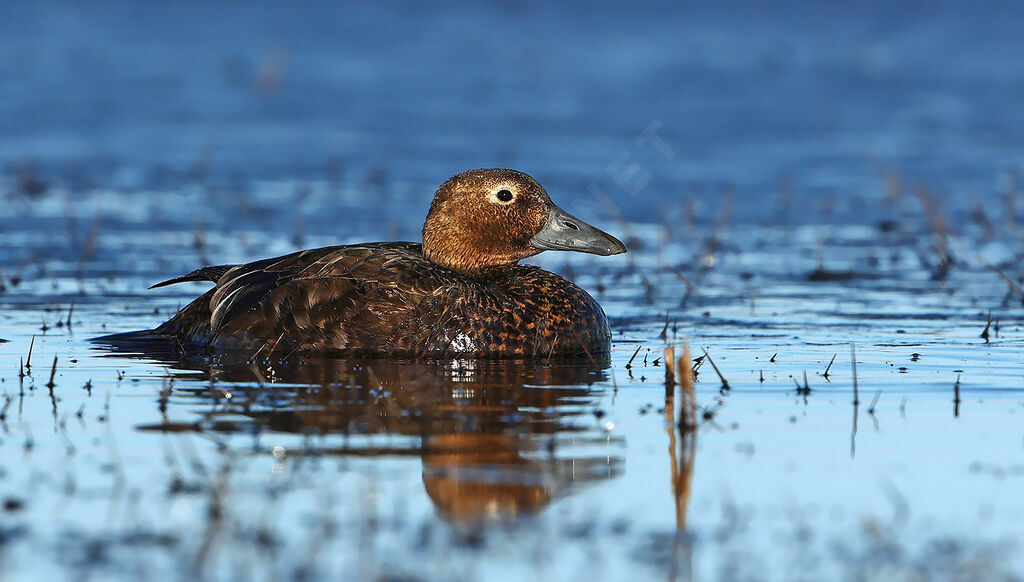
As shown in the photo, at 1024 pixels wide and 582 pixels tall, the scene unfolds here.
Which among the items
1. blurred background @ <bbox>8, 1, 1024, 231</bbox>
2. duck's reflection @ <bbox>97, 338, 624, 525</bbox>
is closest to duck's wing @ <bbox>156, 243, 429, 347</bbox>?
duck's reflection @ <bbox>97, 338, 624, 525</bbox>

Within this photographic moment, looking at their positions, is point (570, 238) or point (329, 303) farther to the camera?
point (570, 238)

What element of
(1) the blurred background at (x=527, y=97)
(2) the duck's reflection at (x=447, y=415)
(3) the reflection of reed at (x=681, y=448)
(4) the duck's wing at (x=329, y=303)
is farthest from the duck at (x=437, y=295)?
(1) the blurred background at (x=527, y=97)

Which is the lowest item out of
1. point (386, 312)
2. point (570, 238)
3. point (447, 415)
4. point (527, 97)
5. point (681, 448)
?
point (681, 448)

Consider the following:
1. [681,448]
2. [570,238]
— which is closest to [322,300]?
[570,238]

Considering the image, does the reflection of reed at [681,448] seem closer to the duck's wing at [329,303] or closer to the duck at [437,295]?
the duck at [437,295]

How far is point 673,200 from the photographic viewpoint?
17156 mm

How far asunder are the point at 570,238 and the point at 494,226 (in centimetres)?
45

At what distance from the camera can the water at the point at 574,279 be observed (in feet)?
16.6

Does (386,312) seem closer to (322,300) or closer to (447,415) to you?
(322,300)

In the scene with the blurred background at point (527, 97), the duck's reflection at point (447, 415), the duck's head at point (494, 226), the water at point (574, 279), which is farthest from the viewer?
the blurred background at point (527, 97)

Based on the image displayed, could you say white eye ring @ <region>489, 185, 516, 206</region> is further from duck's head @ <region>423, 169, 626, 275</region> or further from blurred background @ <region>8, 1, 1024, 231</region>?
blurred background @ <region>8, 1, 1024, 231</region>

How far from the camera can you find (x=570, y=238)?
9.38m

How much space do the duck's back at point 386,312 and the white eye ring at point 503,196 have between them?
0.56m

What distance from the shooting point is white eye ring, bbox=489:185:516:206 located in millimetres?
9305
